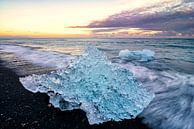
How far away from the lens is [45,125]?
14.5 ft

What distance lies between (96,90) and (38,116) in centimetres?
151

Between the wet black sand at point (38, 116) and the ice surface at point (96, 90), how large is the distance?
6.6 inches

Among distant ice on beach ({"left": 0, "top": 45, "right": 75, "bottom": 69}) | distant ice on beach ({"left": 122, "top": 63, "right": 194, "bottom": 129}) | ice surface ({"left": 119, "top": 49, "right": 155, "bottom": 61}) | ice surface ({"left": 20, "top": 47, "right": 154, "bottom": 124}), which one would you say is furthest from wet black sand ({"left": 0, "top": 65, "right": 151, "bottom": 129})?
ice surface ({"left": 119, "top": 49, "right": 155, "bottom": 61})

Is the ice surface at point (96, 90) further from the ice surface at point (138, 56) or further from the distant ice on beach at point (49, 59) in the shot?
the ice surface at point (138, 56)

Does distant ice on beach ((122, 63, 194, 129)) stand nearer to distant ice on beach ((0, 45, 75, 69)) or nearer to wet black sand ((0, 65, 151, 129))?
wet black sand ((0, 65, 151, 129))

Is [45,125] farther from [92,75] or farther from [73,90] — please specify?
[92,75]

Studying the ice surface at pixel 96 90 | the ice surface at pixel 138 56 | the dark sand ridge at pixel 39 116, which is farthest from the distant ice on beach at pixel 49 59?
the dark sand ridge at pixel 39 116

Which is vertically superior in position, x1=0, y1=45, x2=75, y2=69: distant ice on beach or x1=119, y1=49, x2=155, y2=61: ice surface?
x1=0, y1=45, x2=75, y2=69: distant ice on beach

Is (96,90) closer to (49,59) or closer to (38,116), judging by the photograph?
(38,116)

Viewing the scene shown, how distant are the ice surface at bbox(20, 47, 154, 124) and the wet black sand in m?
0.17

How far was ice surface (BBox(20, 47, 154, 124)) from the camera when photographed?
499 cm

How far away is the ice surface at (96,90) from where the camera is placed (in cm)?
499

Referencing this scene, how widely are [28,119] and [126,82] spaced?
109 inches

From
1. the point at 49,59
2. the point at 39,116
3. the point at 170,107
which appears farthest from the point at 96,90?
the point at 49,59
